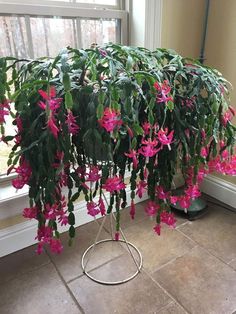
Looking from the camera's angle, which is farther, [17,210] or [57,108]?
[17,210]

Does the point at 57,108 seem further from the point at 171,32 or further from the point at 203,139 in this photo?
the point at 171,32

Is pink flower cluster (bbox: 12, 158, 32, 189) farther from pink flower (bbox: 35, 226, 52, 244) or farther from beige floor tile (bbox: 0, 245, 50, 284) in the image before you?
beige floor tile (bbox: 0, 245, 50, 284)

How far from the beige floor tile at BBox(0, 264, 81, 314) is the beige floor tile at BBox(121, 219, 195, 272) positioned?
0.43 m

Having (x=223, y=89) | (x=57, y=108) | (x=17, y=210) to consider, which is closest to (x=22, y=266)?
(x=17, y=210)

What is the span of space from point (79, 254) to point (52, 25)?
1.20m

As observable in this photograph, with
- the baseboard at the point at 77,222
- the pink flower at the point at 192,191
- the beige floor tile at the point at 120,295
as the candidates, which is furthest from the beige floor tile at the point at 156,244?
the pink flower at the point at 192,191

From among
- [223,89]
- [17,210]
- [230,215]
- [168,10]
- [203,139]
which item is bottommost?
[230,215]

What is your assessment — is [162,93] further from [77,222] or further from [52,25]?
[77,222]

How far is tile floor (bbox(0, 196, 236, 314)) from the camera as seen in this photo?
4.05ft

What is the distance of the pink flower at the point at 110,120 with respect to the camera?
2.51ft

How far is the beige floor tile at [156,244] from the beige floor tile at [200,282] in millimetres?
46

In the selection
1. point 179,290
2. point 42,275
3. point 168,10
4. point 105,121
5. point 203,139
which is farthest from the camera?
point 168,10

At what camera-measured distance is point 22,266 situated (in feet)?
4.84

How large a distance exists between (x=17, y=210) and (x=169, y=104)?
1.02m
